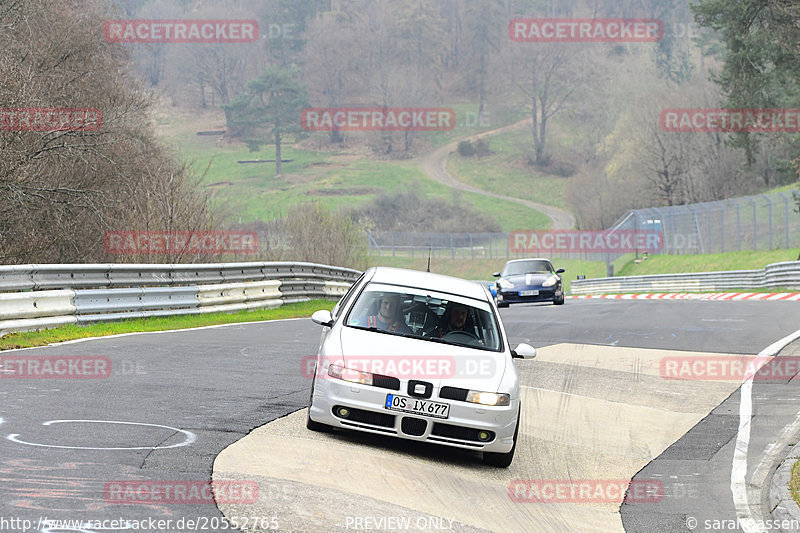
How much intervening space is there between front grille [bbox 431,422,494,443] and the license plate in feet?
0.34

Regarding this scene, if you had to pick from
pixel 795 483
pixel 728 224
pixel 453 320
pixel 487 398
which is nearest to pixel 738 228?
pixel 728 224

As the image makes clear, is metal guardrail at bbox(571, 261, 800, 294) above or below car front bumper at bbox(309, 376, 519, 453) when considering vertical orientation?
below

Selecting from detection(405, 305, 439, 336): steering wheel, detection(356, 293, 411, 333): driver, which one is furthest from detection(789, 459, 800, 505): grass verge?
detection(356, 293, 411, 333): driver

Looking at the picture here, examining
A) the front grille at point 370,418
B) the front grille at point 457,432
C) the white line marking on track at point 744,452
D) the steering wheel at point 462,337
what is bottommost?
the white line marking on track at point 744,452

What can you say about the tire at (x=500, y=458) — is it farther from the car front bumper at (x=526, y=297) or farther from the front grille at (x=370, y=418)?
the car front bumper at (x=526, y=297)

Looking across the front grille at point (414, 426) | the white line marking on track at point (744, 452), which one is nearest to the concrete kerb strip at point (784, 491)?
the white line marking on track at point (744, 452)

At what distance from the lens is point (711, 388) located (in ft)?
42.0

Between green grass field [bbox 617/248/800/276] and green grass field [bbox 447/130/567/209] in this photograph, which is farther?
green grass field [bbox 447/130/567/209]

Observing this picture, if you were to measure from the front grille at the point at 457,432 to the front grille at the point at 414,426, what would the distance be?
95 mm

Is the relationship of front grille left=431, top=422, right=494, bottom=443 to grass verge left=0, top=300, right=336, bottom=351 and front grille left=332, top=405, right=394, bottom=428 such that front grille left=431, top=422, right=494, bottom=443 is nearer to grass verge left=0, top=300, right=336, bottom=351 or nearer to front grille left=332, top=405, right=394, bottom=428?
front grille left=332, top=405, right=394, bottom=428

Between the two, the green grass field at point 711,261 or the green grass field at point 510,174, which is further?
the green grass field at point 510,174

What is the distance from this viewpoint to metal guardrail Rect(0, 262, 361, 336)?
14492 millimetres

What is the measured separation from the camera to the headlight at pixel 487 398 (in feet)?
26.0

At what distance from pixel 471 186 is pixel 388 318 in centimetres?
11659
